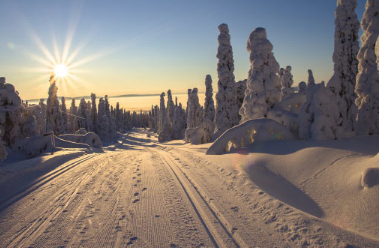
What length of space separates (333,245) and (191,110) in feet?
131

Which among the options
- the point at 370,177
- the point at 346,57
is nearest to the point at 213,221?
the point at 370,177

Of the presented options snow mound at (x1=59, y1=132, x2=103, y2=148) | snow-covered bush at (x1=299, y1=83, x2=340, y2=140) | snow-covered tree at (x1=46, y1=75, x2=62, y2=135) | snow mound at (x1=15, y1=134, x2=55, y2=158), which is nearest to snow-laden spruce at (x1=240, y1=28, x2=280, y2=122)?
snow-covered bush at (x1=299, y1=83, x2=340, y2=140)

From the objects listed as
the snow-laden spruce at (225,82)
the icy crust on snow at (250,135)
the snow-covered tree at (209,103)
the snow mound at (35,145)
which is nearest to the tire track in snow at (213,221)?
the icy crust on snow at (250,135)

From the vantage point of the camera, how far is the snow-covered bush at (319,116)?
10273 mm

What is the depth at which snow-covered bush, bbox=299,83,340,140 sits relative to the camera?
33.7ft

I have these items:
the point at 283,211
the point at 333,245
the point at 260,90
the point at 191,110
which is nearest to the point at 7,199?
the point at 283,211

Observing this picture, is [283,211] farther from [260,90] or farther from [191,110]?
[191,110]

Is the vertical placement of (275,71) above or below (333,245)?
above

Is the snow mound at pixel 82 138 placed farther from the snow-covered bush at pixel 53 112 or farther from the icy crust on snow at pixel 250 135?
the icy crust on snow at pixel 250 135

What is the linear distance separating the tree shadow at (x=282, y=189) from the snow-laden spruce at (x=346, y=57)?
14.6 meters

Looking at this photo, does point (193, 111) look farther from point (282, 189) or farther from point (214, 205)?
point (214, 205)

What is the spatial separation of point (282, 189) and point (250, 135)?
20.8 feet

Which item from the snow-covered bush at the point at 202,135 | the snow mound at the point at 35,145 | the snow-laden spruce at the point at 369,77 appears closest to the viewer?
the snow-laden spruce at the point at 369,77

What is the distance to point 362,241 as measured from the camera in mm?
3488
